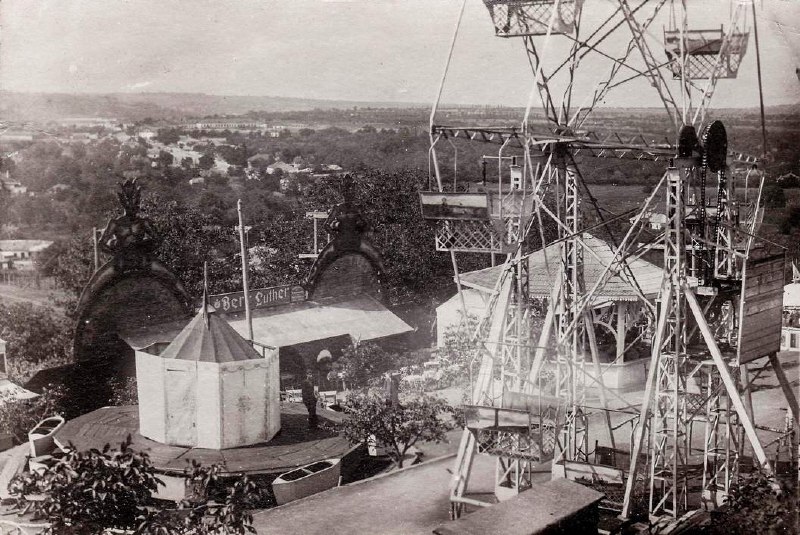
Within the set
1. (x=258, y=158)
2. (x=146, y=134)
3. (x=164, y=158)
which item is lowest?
(x=258, y=158)

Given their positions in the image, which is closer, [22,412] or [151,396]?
[151,396]

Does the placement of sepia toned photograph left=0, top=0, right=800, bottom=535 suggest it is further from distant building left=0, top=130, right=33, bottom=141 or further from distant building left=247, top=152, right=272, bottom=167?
distant building left=247, top=152, right=272, bottom=167

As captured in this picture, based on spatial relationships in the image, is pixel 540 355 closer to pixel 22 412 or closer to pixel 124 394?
pixel 124 394

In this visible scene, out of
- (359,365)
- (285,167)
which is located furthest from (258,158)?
(359,365)

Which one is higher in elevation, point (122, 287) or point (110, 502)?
point (122, 287)

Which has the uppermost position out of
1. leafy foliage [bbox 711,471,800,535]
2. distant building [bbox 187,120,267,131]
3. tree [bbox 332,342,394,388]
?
distant building [bbox 187,120,267,131]

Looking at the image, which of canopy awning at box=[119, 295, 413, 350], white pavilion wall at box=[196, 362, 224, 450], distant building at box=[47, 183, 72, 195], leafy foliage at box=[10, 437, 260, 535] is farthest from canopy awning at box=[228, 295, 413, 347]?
leafy foliage at box=[10, 437, 260, 535]

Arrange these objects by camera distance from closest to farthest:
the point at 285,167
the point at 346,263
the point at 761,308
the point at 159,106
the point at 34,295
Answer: the point at 761,308 < the point at 159,106 < the point at 346,263 < the point at 34,295 < the point at 285,167

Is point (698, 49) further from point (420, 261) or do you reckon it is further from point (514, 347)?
point (420, 261)
